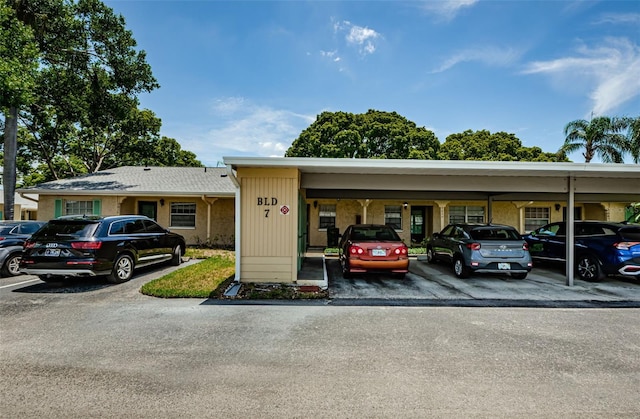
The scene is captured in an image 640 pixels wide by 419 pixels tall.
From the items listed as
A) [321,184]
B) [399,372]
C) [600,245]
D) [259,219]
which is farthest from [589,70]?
[399,372]

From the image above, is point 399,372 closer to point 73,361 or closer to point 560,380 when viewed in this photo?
point 560,380

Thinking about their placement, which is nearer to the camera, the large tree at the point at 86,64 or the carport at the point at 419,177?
the carport at the point at 419,177

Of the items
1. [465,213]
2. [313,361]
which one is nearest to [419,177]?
[313,361]

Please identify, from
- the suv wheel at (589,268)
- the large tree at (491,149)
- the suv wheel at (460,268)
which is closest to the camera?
the suv wheel at (589,268)

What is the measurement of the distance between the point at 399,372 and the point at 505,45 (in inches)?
416

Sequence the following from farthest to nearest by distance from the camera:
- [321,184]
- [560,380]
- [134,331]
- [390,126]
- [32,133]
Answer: [390,126], [32,133], [321,184], [134,331], [560,380]

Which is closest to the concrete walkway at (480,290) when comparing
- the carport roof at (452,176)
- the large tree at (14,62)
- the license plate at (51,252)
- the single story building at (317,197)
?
the single story building at (317,197)

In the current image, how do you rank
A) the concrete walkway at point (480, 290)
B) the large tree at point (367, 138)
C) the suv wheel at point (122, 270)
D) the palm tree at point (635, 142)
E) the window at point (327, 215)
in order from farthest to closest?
1. the large tree at point (367, 138)
2. the palm tree at point (635, 142)
3. the window at point (327, 215)
4. the suv wheel at point (122, 270)
5. the concrete walkway at point (480, 290)

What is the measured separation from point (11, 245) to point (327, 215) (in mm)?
12121

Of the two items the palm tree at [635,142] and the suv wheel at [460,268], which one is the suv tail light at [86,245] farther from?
the palm tree at [635,142]

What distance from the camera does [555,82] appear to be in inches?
508

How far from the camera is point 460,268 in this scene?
8.96 m

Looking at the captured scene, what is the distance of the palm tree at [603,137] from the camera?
22.8 m

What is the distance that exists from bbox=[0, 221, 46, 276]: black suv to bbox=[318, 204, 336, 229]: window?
37.8ft
